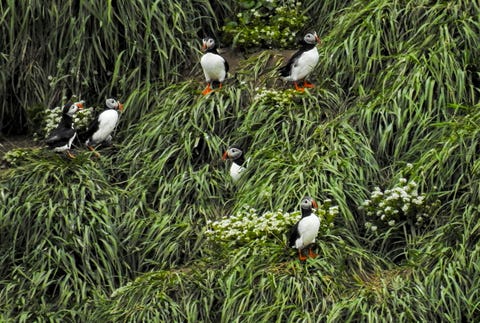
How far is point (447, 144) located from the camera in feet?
32.3

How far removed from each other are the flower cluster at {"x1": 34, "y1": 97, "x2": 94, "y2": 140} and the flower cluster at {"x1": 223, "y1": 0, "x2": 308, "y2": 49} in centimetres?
149

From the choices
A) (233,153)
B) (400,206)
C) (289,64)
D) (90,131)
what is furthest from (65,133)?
(400,206)

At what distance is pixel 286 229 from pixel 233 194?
954 mm

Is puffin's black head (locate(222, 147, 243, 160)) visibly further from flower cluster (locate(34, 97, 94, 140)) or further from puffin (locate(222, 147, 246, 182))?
flower cluster (locate(34, 97, 94, 140))

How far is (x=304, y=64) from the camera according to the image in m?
11.0

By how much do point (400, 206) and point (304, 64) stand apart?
1.79 m

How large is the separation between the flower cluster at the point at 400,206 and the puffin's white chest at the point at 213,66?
2.00 meters

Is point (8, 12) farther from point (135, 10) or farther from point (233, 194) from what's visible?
point (233, 194)

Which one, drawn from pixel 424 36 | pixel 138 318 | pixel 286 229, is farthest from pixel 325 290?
pixel 424 36

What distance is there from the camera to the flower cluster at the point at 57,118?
452 inches

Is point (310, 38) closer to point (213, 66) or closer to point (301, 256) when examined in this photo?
point (213, 66)

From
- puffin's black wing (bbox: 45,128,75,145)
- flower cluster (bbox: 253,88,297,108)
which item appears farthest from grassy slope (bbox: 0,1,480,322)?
puffin's black wing (bbox: 45,128,75,145)

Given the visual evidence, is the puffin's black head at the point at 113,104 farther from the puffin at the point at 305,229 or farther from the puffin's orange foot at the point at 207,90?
the puffin at the point at 305,229

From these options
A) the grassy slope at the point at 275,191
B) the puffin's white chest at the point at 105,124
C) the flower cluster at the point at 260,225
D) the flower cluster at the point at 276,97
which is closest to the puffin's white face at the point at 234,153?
the grassy slope at the point at 275,191
